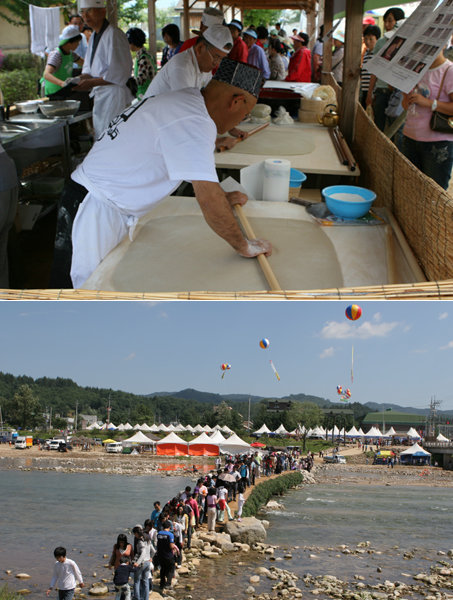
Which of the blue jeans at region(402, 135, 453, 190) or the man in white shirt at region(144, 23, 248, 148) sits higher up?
the man in white shirt at region(144, 23, 248, 148)

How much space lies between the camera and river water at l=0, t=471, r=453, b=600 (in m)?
1.90

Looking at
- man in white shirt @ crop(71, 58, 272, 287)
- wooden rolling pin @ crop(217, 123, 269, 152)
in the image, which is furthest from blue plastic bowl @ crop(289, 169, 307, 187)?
man in white shirt @ crop(71, 58, 272, 287)

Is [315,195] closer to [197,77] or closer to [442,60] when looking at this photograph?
[442,60]

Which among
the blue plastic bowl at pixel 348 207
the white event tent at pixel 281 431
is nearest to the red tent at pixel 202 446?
the white event tent at pixel 281 431

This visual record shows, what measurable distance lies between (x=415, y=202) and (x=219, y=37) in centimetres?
98

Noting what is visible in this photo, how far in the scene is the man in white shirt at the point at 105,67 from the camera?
14.8 ft

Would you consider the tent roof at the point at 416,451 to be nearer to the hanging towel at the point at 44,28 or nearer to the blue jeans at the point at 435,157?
the blue jeans at the point at 435,157

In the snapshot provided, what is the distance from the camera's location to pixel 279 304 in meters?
1.74

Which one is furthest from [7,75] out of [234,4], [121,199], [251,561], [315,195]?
[234,4]

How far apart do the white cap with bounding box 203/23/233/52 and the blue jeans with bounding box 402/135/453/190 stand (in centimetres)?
172

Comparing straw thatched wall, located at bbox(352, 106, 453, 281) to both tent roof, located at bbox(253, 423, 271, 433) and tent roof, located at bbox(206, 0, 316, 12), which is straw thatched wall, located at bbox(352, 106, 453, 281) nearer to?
tent roof, located at bbox(253, 423, 271, 433)

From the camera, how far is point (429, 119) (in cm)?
333

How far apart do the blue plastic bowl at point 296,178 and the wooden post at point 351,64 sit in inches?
51.9

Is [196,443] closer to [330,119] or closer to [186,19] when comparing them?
[330,119]
